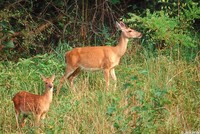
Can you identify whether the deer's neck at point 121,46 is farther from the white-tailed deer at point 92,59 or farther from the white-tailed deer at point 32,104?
the white-tailed deer at point 32,104

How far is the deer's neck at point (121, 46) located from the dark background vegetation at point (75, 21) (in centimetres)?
45

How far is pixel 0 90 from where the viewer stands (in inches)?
418

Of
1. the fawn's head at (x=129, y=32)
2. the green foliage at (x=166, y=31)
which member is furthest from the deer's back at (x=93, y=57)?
the green foliage at (x=166, y=31)

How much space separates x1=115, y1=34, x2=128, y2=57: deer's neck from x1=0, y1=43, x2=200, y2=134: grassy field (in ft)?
0.67

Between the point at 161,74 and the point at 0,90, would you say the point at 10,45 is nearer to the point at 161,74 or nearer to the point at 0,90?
the point at 0,90

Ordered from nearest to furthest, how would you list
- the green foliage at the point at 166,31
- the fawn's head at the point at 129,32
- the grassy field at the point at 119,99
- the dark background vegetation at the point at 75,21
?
the grassy field at the point at 119,99 → the green foliage at the point at 166,31 → the fawn's head at the point at 129,32 → the dark background vegetation at the point at 75,21

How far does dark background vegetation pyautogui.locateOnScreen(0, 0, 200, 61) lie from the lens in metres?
12.8

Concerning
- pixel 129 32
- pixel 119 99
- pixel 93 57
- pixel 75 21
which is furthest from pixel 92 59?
pixel 119 99

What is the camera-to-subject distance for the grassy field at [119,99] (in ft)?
26.5

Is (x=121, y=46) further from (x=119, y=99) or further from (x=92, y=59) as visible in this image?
(x=119, y=99)

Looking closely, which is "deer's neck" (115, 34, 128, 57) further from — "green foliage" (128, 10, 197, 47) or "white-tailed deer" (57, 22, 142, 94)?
"green foliage" (128, 10, 197, 47)

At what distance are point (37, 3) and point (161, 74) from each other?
14.8ft

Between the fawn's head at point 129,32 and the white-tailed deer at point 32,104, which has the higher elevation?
the fawn's head at point 129,32

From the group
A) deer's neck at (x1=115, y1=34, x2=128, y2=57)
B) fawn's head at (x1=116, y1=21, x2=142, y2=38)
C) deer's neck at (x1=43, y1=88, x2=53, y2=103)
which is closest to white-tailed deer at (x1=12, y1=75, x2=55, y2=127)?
deer's neck at (x1=43, y1=88, x2=53, y2=103)
